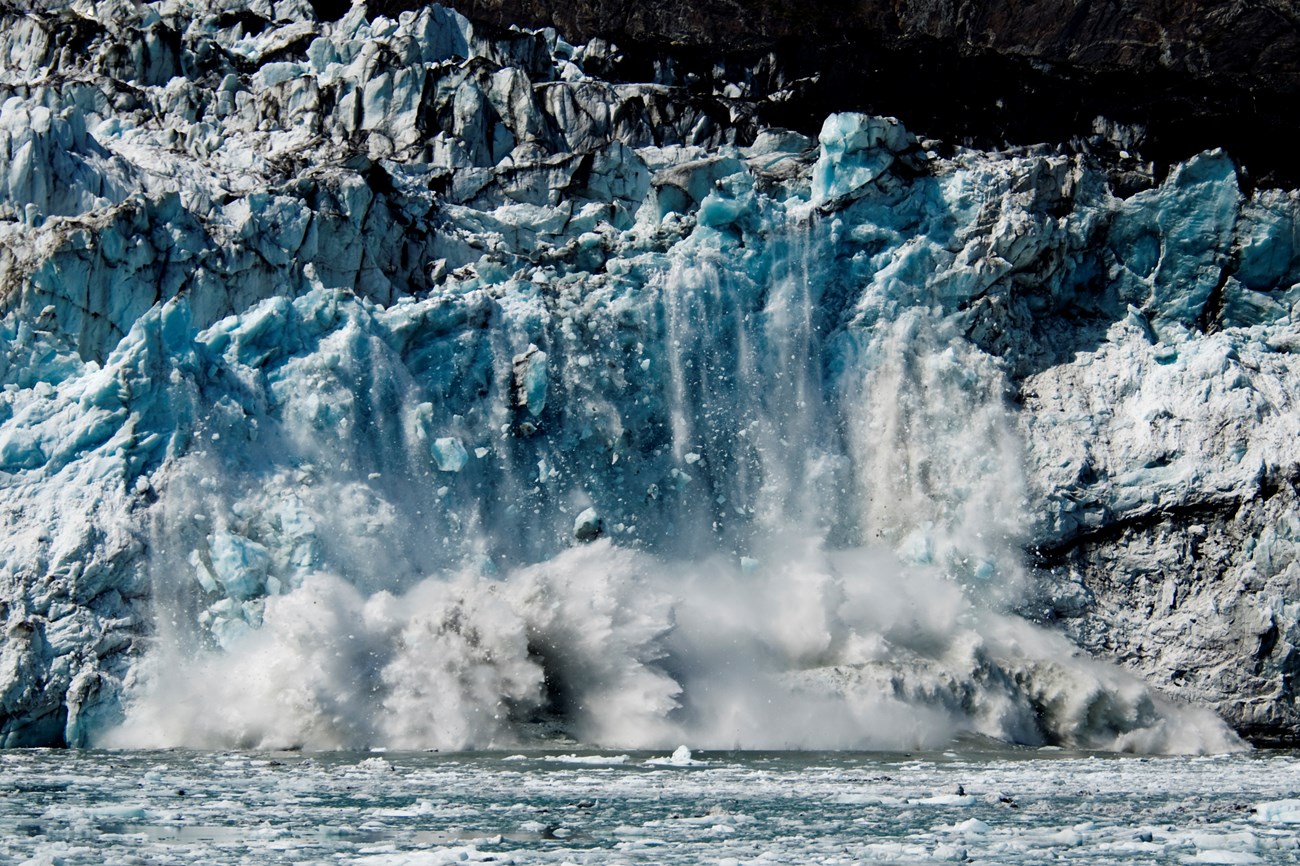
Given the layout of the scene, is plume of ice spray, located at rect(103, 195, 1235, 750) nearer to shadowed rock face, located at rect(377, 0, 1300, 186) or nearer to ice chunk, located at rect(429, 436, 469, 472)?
ice chunk, located at rect(429, 436, 469, 472)

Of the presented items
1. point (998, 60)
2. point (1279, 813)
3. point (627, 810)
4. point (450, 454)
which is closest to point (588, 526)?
point (450, 454)

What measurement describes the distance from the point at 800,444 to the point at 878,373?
2.42 meters

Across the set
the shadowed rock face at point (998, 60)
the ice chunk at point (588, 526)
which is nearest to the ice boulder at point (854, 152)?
the shadowed rock face at point (998, 60)

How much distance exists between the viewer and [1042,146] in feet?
120

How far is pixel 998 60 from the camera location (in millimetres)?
44188

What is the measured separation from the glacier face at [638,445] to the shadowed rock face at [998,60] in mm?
4740

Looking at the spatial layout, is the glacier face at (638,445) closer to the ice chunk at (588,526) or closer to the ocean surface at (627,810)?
the ice chunk at (588,526)

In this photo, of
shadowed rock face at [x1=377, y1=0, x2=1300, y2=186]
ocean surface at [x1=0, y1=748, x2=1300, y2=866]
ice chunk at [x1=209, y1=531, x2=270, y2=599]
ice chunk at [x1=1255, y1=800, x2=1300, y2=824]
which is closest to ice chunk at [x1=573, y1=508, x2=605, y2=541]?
ice chunk at [x1=209, y1=531, x2=270, y2=599]

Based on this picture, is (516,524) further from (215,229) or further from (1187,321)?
(1187,321)

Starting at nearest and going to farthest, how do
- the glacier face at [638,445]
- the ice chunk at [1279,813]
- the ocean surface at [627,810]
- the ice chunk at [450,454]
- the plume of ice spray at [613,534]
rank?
1. the ocean surface at [627,810]
2. the ice chunk at [1279,813]
3. the plume of ice spray at [613,534]
4. the glacier face at [638,445]
5. the ice chunk at [450,454]

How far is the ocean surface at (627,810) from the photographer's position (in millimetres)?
13062

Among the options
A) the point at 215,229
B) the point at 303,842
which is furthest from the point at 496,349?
the point at 303,842

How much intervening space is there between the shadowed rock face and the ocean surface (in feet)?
71.8

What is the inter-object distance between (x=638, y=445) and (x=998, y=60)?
1935 cm
